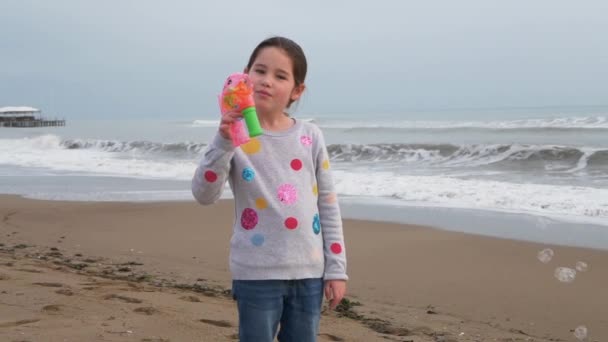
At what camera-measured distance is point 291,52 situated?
2.23 meters

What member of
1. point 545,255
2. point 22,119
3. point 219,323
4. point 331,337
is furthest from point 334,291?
point 22,119

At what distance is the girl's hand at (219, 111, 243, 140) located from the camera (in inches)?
→ 76.4

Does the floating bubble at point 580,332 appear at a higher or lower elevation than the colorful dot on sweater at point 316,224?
lower

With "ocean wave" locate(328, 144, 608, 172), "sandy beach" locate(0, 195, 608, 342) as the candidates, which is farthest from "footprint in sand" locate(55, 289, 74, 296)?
"ocean wave" locate(328, 144, 608, 172)

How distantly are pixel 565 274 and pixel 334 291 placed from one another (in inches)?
168

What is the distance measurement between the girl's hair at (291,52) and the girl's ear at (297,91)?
0.02 meters

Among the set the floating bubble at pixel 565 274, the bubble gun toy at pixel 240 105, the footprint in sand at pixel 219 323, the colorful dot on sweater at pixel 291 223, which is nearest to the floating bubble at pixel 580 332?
the floating bubble at pixel 565 274

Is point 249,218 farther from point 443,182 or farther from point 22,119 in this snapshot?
point 22,119

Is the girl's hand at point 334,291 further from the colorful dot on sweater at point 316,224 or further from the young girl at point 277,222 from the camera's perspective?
the colorful dot on sweater at point 316,224

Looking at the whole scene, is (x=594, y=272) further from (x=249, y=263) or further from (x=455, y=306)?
(x=249, y=263)

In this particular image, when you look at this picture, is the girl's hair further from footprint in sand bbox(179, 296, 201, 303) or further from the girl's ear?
footprint in sand bbox(179, 296, 201, 303)

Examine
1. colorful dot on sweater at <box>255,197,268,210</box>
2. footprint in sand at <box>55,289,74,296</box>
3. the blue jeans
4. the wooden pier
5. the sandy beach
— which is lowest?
the wooden pier

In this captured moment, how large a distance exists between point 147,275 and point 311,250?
12.5 feet

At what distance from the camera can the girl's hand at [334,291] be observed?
221 centimetres
